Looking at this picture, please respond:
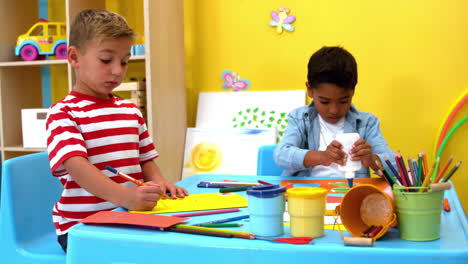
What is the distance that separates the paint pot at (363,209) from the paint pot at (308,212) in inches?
1.3

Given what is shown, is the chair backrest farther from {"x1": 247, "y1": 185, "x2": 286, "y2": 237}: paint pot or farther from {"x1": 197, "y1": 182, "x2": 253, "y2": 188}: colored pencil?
{"x1": 247, "y1": 185, "x2": 286, "y2": 237}: paint pot

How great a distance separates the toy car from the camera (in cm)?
227

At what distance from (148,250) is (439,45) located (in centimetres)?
177

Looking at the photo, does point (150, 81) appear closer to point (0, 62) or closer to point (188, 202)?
point (0, 62)

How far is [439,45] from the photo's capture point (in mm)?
2014

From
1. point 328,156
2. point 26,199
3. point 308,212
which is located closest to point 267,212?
point 308,212

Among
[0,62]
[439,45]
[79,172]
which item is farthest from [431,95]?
[0,62]

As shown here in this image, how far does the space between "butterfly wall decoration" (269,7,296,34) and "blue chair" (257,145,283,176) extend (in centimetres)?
88

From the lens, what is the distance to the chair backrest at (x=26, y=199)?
1.16 meters

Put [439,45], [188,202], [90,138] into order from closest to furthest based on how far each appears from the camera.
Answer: [188,202] → [90,138] → [439,45]

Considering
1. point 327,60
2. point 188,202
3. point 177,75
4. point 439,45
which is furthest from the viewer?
point 177,75

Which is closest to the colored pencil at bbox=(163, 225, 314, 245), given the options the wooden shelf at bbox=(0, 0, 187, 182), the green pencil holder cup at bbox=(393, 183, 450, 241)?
the green pencil holder cup at bbox=(393, 183, 450, 241)

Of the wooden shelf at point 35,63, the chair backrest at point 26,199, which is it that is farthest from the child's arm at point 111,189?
the wooden shelf at point 35,63

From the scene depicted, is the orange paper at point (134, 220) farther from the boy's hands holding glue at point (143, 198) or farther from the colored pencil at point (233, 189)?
the colored pencil at point (233, 189)
